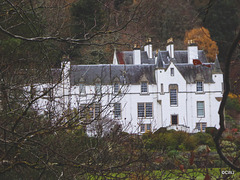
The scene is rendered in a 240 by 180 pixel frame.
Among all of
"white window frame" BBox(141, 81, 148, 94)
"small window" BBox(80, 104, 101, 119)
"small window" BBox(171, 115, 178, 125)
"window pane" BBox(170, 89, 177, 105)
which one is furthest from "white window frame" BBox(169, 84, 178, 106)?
"small window" BBox(80, 104, 101, 119)

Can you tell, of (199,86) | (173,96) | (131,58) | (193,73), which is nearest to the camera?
(173,96)

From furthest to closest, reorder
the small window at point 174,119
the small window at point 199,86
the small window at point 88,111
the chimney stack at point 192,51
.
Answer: the chimney stack at point 192,51
the small window at point 199,86
the small window at point 174,119
the small window at point 88,111

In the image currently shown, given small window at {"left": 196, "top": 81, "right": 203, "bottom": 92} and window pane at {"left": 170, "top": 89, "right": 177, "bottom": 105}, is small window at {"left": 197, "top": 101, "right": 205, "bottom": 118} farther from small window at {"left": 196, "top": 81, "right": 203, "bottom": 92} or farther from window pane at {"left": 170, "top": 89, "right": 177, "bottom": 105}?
window pane at {"left": 170, "top": 89, "right": 177, "bottom": 105}

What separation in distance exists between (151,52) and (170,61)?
5785 mm

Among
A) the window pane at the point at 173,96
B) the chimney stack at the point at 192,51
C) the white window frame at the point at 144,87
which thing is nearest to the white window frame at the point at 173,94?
the window pane at the point at 173,96

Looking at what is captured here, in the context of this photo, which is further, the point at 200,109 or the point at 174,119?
the point at 200,109

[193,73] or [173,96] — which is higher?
[193,73]

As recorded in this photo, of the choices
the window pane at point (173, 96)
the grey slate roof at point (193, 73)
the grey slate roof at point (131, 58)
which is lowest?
the window pane at point (173, 96)

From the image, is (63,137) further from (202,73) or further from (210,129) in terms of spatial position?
(202,73)

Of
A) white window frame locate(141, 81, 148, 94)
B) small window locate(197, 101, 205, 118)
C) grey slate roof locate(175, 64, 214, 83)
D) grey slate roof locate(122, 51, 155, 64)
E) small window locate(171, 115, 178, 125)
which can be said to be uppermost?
grey slate roof locate(122, 51, 155, 64)

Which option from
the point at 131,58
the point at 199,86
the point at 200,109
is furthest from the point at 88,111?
the point at 131,58

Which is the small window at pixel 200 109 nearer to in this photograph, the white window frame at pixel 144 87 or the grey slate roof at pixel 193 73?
the grey slate roof at pixel 193 73

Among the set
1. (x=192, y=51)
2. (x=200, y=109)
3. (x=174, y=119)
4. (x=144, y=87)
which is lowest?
(x=174, y=119)

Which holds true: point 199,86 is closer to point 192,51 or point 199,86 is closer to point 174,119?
point 192,51
